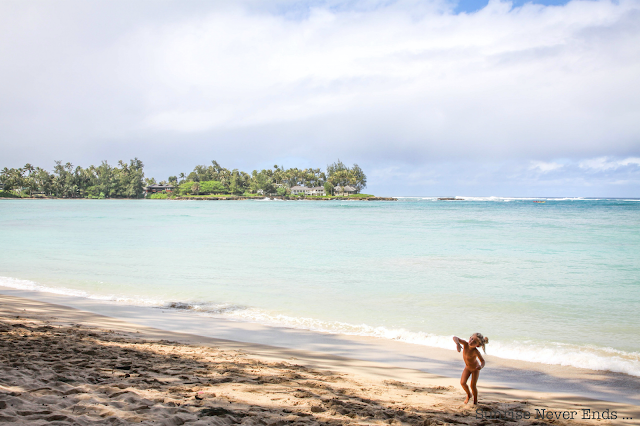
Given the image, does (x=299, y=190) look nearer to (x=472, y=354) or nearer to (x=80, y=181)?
(x=80, y=181)

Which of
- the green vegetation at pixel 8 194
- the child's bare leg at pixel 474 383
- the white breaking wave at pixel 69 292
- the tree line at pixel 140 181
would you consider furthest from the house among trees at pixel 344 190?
the child's bare leg at pixel 474 383

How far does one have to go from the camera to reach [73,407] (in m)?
3.22

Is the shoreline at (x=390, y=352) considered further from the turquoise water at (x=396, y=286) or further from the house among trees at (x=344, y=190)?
the house among trees at (x=344, y=190)

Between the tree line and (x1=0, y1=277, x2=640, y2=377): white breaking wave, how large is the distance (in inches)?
6595

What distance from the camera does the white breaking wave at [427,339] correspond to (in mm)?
5949

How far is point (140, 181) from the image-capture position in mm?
178000

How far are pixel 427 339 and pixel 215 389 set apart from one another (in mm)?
4409

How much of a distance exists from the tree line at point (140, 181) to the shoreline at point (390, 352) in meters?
169

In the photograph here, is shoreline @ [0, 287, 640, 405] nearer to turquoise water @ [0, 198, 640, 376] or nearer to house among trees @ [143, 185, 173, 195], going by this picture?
turquoise water @ [0, 198, 640, 376]

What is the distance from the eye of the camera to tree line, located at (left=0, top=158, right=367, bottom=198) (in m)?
156

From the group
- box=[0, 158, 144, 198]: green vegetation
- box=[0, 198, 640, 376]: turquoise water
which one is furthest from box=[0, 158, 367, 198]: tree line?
box=[0, 198, 640, 376]: turquoise water

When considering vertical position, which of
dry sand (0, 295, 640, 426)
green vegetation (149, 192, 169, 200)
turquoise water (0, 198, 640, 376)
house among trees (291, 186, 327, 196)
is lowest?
turquoise water (0, 198, 640, 376)

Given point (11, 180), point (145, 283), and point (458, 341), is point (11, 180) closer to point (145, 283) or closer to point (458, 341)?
point (145, 283)

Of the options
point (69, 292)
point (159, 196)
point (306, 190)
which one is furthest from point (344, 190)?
point (69, 292)
